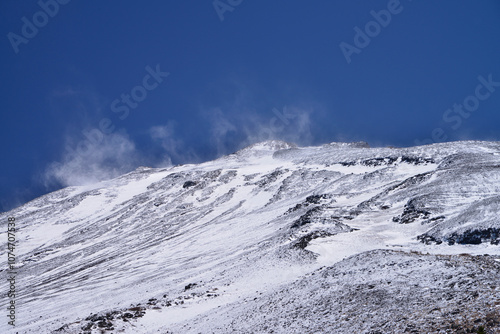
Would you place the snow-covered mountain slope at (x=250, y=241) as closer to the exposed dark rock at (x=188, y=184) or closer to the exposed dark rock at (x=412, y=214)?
the exposed dark rock at (x=412, y=214)

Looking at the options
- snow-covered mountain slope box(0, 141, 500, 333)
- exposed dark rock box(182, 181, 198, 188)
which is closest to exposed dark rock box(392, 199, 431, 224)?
snow-covered mountain slope box(0, 141, 500, 333)

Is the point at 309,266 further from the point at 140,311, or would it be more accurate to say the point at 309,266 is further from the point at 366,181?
the point at 366,181

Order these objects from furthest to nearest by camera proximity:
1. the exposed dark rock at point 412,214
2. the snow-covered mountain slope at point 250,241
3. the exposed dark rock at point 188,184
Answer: the exposed dark rock at point 188,184 → the exposed dark rock at point 412,214 → the snow-covered mountain slope at point 250,241

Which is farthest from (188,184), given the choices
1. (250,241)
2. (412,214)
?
(412,214)

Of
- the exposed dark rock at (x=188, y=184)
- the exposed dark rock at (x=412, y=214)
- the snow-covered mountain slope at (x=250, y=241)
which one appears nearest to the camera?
the snow-covered mountain slope at (x=250, y=241)

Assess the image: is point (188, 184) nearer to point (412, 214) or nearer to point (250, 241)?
point (250, 241)

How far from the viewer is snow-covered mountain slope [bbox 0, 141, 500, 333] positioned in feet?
82.1

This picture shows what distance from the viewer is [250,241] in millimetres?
55594

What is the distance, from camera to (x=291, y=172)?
370 ft

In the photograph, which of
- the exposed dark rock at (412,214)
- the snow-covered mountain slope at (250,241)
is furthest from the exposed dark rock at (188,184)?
the exposed dark rock at (412,214)

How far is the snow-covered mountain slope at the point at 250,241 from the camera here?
25016mm

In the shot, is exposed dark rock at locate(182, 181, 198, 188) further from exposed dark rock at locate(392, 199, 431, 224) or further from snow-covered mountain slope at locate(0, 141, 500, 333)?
exposed dark rock at locate(392, 199, 431, 224)

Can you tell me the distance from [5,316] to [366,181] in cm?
6851

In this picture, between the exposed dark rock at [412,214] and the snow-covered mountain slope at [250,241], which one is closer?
the snow-covered mountain slope at [250,241]
